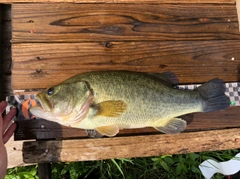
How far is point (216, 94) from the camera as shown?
2.66m

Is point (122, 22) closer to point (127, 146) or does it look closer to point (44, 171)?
point (127, 146)

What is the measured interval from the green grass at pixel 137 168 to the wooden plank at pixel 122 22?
4.77 feet

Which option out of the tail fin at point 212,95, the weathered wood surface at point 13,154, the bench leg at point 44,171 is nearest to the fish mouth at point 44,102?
the bench leg at point 44,171

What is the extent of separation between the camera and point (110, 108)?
2.37 m

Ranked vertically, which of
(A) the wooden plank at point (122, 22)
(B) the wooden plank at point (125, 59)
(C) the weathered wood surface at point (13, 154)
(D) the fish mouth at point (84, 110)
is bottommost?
(C) the weathered wood surface at point (13, 154)

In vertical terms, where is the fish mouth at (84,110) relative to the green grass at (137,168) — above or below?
above

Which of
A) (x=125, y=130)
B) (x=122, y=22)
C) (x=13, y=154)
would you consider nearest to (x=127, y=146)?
(x=125, y=130)

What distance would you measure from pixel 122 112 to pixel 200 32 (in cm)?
156

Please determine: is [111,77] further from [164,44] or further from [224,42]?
[224,42]

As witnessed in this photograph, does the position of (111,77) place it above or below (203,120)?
above

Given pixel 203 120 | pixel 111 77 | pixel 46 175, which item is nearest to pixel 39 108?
pixel 111 77

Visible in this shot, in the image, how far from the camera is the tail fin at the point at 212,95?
2.65 metres

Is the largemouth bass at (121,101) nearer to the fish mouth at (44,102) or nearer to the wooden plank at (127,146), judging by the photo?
the fish mouth at (44,102)

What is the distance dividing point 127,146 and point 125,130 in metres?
0.18
